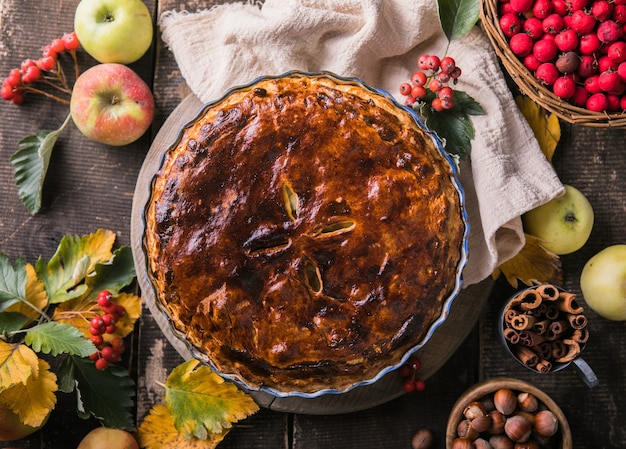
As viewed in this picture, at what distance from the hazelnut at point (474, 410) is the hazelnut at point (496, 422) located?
3 centimetres

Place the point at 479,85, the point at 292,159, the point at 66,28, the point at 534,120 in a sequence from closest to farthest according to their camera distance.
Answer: the point at 292,159
the point at 479,85
the point at 534,120
the point at 66,28

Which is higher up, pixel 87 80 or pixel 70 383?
pixel 87 80

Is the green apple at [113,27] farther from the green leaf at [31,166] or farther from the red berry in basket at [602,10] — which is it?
the red berry in basket at [602,10]

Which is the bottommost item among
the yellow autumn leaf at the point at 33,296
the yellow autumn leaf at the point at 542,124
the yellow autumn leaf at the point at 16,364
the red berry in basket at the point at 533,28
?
the yellow autumn leaf at the point at 16,364

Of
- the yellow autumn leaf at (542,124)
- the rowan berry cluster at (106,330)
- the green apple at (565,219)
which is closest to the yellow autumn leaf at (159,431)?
the rowan berry cluster at (106,330)

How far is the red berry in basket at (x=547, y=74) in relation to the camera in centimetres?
207

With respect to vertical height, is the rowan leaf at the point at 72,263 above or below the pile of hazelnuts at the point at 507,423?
above

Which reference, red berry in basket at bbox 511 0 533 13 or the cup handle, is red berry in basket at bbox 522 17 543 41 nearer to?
red berry in basket at bbox 511 0 533 13

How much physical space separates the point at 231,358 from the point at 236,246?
0.31 metres

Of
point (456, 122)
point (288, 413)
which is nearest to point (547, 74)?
point (456, 122)

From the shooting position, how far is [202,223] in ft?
6.16

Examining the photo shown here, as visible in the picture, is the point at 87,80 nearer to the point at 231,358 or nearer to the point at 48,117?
the point at 48,117

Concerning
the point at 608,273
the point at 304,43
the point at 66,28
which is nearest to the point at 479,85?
the point at 304,43

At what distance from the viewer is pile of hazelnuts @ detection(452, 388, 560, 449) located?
82.4 inches
